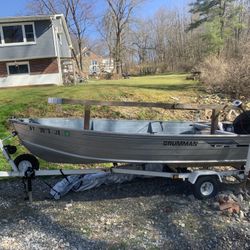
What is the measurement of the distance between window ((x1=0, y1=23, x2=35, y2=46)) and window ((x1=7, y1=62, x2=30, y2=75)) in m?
1.51

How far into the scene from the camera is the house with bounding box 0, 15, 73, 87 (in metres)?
27.0

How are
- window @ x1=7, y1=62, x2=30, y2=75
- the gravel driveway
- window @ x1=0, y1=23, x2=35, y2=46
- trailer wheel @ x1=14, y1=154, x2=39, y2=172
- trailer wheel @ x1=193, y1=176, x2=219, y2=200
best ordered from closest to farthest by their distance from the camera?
the gravel driveway < trailer wheel @ x1=193, y1=176, x2=219, y2=200 < trailer wheel @ x1=14, y1=154, x2=39, y2=172 < window @ x1=0, y1=23, x2=35, y2=46 < window @ x1=7, y1=62, x2=30, y2=75

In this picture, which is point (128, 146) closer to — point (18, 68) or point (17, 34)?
point (17, 34)

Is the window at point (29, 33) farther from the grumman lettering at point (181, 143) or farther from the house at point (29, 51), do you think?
the grumman lettering at point (181, 143)

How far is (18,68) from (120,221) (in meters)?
23.9

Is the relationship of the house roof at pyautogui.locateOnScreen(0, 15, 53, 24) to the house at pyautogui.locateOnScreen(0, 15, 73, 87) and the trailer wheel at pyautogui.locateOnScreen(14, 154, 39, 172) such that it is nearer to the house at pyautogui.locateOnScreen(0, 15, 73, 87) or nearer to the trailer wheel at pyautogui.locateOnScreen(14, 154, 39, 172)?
the house at pyautogui.locateOnScreen(0, 15, 73, 87)

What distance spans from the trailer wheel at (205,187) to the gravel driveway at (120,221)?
0.15 meters

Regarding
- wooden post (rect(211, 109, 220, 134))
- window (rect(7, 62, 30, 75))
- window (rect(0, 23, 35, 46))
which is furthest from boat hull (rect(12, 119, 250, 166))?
window (rect(7, 62, 30, 75))

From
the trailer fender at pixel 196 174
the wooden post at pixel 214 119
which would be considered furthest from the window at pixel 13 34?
the trailer fender at pixel 196 174

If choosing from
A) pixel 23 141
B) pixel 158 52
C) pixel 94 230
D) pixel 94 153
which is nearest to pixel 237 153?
pixel 94 153

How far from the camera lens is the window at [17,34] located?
26969 millimetres

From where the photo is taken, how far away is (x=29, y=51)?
90.0 feet

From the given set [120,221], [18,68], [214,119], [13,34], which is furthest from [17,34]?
[120,221]

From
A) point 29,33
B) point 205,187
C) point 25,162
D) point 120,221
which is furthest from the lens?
point 29,33
